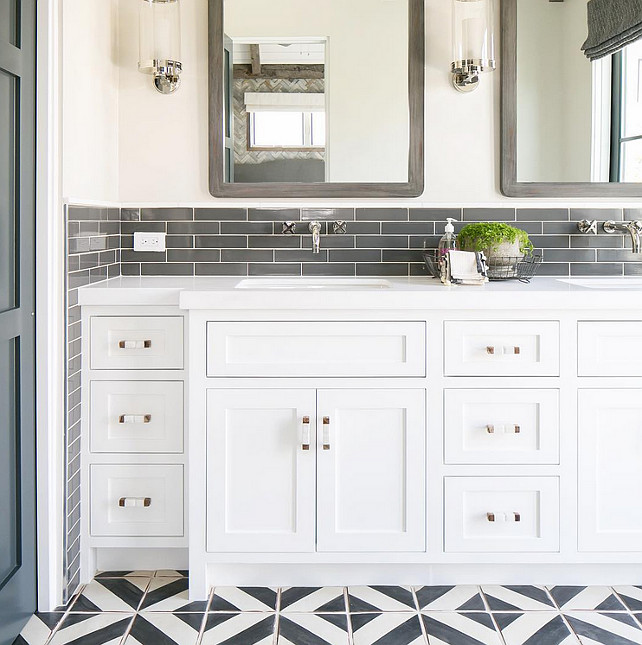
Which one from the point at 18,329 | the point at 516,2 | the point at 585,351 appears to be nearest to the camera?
the point at 18,329

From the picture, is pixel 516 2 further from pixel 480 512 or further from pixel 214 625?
pixel 214 625

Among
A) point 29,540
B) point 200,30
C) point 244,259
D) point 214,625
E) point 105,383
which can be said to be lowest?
point 214,625

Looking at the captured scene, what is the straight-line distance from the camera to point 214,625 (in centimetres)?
211

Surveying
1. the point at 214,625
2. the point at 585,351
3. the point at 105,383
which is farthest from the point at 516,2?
the point at 214,625

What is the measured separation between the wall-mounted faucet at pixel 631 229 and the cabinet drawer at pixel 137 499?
5.77ft

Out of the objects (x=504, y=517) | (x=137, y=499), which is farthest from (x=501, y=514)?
(x=137, y=499)

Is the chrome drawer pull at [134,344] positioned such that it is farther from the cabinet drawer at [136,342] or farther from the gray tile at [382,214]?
the gray tile at [382,214]

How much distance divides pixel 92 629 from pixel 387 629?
82 centimetres

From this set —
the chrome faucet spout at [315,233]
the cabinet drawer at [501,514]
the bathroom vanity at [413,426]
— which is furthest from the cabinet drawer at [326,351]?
the chrome faucet spout at [315,233]

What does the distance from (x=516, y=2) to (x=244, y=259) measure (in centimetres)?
138

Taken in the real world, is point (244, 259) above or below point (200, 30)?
below

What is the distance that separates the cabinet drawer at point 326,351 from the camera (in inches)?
87.6

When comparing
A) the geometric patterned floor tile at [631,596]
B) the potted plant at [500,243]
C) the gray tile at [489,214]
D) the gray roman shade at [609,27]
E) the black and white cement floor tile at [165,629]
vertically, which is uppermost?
the gray roman shade at [609,27]

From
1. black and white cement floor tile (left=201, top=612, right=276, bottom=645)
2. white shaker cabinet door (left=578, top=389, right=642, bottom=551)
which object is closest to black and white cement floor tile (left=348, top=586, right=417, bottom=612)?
black and white cement floor tile (left=201, top=612, right=276, bottom=645)
